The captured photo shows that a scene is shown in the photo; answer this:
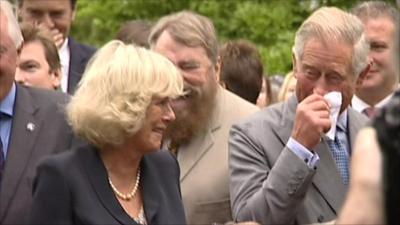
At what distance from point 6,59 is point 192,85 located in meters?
1.20

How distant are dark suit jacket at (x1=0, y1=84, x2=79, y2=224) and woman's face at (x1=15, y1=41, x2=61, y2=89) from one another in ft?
5.04

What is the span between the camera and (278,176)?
16.1 ft

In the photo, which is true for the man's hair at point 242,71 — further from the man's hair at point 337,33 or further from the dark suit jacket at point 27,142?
the man's hair at point 337,33

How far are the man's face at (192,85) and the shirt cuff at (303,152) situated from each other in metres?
1.19

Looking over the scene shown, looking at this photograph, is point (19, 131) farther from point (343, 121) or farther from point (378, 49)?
point (378, 49)

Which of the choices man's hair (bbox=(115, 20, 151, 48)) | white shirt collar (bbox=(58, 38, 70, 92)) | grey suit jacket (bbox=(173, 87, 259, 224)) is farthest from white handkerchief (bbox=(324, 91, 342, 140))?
white shirt collar (bbox=(58, 38, 70, 92))

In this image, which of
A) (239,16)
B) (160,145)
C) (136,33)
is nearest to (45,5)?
(136,33)

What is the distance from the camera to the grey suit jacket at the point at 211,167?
5961 mm

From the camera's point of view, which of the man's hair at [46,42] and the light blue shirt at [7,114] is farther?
the man's hair at [46,42]

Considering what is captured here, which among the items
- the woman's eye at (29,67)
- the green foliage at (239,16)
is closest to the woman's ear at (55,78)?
the woman's eye at (29,67)

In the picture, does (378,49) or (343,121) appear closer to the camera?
(343,121)

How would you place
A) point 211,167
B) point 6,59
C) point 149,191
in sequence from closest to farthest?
1. point 149,191
2. point 6,59
3. point 211,167

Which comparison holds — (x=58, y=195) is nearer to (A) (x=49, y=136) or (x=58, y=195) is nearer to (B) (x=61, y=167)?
(B) (x=61, y=167)

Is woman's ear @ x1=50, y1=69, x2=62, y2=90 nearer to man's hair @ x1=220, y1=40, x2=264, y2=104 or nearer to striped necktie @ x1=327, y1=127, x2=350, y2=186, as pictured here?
man's hair @ x1=220, y1=40, x2=264, y2=104
